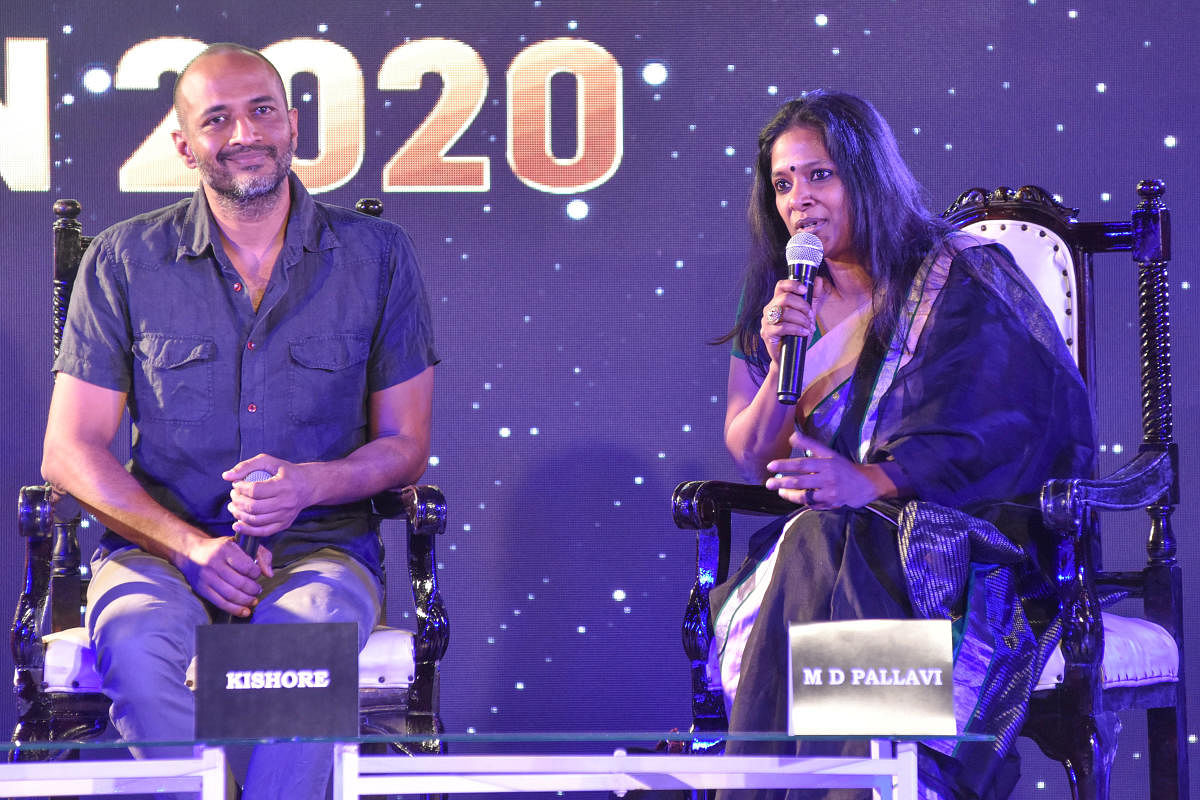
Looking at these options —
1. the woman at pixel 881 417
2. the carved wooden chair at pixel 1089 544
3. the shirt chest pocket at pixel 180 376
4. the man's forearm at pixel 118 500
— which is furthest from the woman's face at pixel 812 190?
the man's forearm at pixel 118 500

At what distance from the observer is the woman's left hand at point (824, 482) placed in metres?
2.34

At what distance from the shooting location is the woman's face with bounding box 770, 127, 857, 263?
2650 mm

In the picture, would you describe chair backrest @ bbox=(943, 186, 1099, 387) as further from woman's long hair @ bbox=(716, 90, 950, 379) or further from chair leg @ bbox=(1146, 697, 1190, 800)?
chair leg @ bbox=(1146, 697, 1190, 800)

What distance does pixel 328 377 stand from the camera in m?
2.64

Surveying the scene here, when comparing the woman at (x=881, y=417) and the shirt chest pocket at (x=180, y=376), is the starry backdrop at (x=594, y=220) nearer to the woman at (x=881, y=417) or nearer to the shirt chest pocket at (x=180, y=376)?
the woman at (x=881, y=417)

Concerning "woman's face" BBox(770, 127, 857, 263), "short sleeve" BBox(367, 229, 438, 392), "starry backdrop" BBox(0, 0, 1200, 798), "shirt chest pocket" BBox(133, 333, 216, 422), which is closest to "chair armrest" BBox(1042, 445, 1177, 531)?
"woman's face" BBox(770, 127, 857, 263)

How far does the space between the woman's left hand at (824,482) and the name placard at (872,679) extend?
703 mm

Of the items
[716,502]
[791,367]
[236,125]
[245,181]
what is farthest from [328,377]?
[791,367]

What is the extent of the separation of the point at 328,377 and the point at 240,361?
167 mm

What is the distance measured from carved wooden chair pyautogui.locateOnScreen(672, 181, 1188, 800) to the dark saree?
68 mm

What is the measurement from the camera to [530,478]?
11.8ft

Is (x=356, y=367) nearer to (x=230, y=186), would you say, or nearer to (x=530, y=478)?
(x=230, y=186)

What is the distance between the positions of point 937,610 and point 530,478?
1598mm

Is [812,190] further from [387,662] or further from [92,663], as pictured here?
[92,663]
